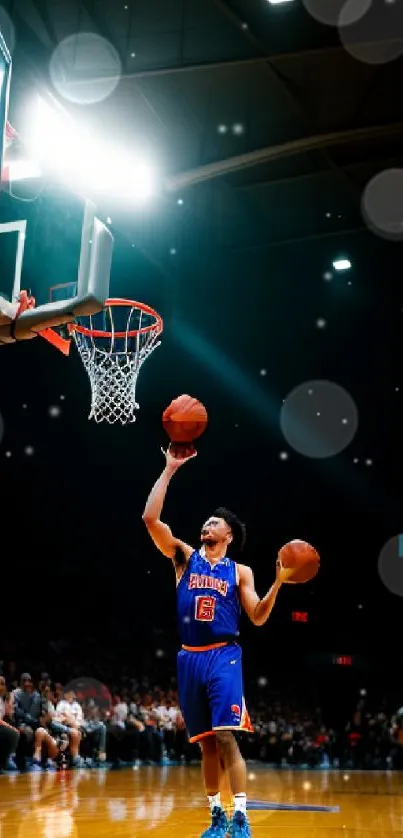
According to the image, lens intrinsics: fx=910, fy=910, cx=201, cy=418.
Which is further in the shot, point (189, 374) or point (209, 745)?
point (189, 374)

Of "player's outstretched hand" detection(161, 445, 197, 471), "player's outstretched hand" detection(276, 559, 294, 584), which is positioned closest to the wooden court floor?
"player's outstretched hand" detection(276, 559, 294, 584)

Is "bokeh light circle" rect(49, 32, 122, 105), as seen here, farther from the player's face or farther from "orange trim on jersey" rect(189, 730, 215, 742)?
"orange trim on jersey" rect(189, 730, 215, 742)

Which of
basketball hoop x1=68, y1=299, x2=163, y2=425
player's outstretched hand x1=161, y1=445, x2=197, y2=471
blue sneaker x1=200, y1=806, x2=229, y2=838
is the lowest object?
blue sneaker x1=200, y1=806, x2=229, y2=838

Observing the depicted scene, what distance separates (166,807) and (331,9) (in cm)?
781

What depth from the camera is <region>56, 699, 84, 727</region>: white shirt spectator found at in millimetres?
11665

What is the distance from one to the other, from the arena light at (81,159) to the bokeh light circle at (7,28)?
2.02 feet

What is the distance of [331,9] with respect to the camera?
946cm

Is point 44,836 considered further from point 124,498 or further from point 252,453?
point 252,453

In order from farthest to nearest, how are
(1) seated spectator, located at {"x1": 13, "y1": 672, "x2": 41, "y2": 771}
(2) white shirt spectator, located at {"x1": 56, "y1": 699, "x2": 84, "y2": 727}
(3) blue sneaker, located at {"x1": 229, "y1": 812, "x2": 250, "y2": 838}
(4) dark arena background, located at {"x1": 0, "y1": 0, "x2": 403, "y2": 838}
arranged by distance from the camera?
(2) white shirt spectator, located at {"x1": 56, "y1": 699, "x2": 84, "y2": 727}
(1) seated spectator, located at {"x1": 13, "y1": 672, "x2": 41, "y2": 771}
(4) dark arena background, located at {"x1": 0, "y1": 0, "x2": 403, "y2": 838}
(3) blue sneaker, located at {"x1": 229, "y1": 812, "x2": 250, "y2": 838}

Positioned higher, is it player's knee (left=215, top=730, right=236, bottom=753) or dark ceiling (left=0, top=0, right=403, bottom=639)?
dark ceiling (left=0, top=0, right=403, bottom=639)

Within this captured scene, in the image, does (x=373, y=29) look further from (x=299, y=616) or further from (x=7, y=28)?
(x=299, y=616)

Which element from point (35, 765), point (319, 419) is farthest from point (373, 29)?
point (319, 419)

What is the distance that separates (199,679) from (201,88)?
27.3 feet

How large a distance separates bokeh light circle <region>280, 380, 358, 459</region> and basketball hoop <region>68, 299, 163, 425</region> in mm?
8683
